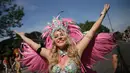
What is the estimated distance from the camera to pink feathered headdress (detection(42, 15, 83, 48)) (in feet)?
13.7

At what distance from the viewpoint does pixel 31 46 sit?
427 cm

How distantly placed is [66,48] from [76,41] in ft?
0.90

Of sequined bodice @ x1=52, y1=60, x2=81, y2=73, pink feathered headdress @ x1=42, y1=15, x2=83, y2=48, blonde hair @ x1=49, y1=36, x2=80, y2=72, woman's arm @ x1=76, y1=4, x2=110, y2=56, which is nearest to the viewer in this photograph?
sequined bodice @ x1=52, y1=60, x2=81, y2=73

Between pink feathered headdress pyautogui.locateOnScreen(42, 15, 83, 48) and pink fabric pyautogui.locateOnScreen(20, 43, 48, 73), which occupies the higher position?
pink feathered headdress pyautogui.locateOnScreen(42, 15, 83, 48)

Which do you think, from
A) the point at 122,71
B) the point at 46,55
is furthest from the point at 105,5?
the point at 122,71

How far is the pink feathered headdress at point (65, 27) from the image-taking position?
416 cm

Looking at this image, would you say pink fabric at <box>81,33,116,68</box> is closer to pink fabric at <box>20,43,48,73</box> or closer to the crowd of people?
the crowd of people

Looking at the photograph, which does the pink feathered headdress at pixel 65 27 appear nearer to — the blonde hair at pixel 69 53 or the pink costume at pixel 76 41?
the pink costume at pixel 76 41

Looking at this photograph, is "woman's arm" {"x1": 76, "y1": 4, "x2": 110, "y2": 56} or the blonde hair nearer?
the blonde hair

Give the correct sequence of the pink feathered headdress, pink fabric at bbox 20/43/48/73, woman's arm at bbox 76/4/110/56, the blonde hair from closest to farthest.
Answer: the blonde hair, woman's arm at bbox 76/4/110/56, the pink feathered headdress, pink fabric at bbox 20/43/48/73

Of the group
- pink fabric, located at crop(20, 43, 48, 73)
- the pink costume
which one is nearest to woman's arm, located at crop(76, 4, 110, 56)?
the pink costume

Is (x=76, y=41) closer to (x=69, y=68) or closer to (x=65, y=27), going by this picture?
(x=65, y=27)

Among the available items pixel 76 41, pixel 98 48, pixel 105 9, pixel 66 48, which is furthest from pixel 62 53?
pixel 105 9

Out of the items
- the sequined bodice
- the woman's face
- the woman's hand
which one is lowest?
the sequined bodice
